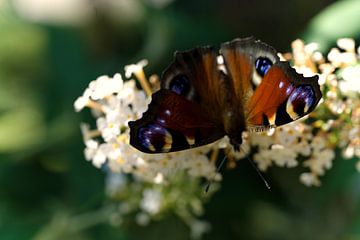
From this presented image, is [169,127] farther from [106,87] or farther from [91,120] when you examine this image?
[91,120]

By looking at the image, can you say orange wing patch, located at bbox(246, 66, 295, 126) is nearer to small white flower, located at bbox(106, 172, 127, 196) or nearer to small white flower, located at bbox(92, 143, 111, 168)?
small white flower, located at bbox(92, 143, 111, 168)

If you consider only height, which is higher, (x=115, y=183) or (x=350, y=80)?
(x=350, y=80)

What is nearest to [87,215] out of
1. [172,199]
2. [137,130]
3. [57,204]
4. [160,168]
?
[57,204]

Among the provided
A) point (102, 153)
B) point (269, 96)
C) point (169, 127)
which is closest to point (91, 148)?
point (102, 153)

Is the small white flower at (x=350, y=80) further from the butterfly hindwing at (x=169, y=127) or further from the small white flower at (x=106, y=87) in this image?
the small white flower at (x=106, y=87)

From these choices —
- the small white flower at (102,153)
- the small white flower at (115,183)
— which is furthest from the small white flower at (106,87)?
the small white flower at (115,183)

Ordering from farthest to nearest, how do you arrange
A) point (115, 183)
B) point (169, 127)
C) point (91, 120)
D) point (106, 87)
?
point (91, 120) < point (115, 183) < point (106, 87) < point (169, 127)
